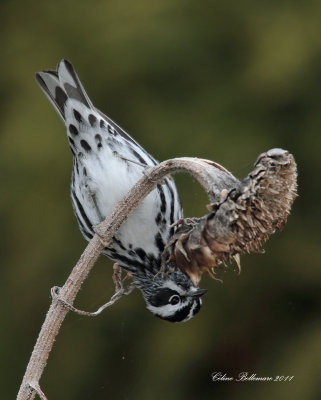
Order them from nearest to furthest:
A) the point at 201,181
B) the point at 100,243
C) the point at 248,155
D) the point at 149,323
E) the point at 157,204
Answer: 1. the point at 201,181
2. the point at 100,243
3. the point at 157,204
4. the point at 248,155
5. the point at 149,323

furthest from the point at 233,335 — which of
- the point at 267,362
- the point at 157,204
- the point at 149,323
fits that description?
the point at 157,204

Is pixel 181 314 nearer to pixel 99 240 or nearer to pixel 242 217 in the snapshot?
pixel 99 240

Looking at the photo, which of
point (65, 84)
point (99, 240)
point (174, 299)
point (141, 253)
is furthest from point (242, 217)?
point (65, 84)

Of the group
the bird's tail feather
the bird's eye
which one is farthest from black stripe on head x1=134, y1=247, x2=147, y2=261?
the bird's tail feather

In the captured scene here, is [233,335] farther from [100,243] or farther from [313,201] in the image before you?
→ [100,243]

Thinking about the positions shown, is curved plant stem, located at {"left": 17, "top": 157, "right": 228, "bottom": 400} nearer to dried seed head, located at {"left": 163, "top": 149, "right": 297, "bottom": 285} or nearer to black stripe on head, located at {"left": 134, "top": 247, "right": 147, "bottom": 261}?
dried seed head, located at {"left": 163, "top": 149, "right": 297, "bottom": 285}

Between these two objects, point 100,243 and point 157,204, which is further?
point 157,204

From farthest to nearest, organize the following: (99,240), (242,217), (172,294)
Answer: (172,294) < (99,240) < (242,217)

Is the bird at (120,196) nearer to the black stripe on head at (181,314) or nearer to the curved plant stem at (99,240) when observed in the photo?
the black stripe on head at (181,314)

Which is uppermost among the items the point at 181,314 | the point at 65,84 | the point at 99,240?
the point at 65,84
